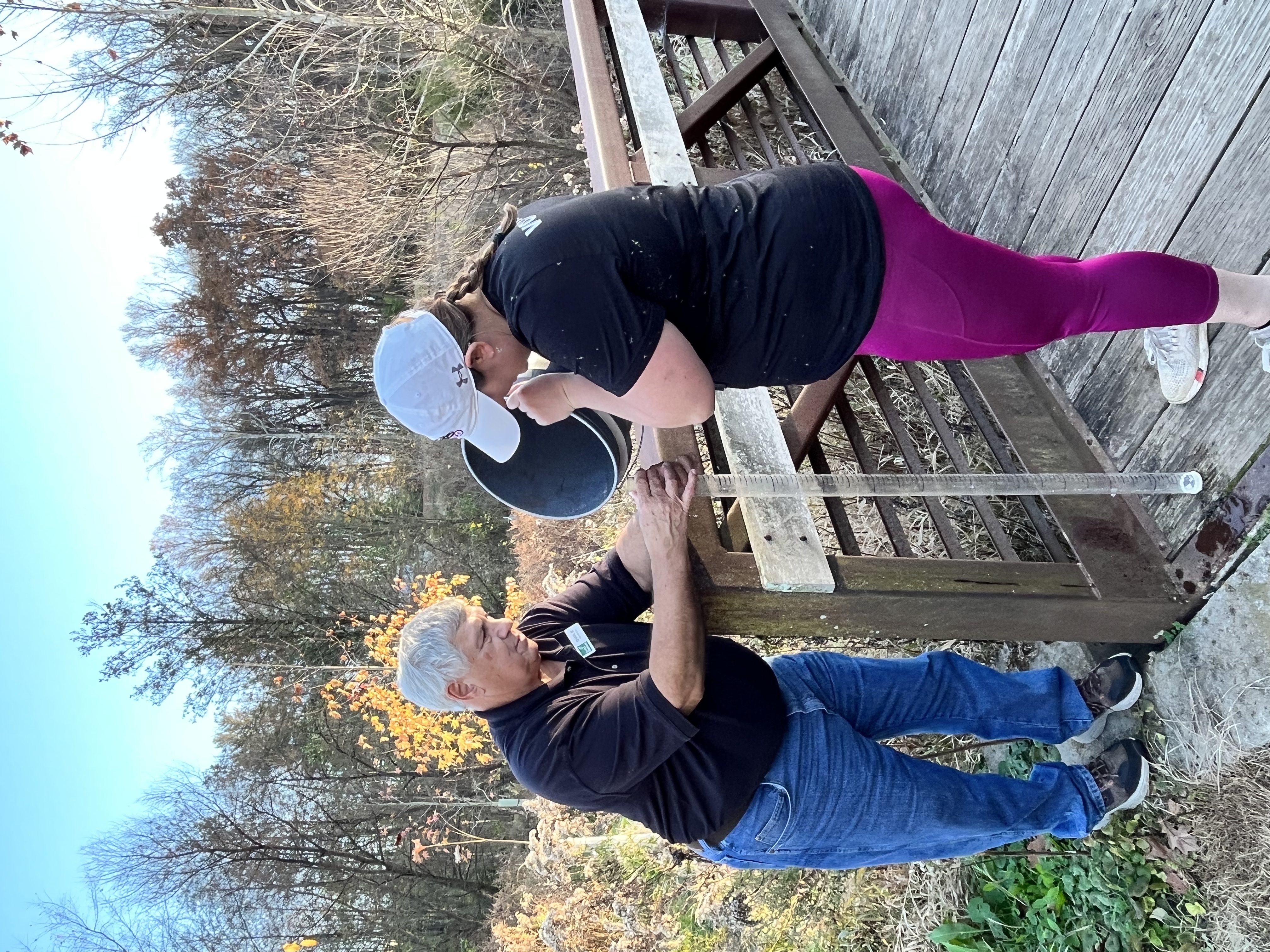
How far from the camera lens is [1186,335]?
1.99 meters

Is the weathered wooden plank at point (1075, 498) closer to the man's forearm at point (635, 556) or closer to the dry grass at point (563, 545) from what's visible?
the man's forearm at point (635, 556)

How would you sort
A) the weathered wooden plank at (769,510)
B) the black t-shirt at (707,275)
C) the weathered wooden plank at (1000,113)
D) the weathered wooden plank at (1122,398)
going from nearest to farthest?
the black t-shirt at (707,275), the weathered wooden plank at (769,510), the weathered wooden plank at (1122,398), the weathered wooden plank at (1000,113)

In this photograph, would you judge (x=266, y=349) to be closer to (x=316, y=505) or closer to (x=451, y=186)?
(x=316, y=505)

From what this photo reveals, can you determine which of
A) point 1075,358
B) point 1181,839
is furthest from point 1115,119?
point 1181,839

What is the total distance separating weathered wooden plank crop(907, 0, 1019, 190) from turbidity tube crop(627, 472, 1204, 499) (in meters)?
1.23

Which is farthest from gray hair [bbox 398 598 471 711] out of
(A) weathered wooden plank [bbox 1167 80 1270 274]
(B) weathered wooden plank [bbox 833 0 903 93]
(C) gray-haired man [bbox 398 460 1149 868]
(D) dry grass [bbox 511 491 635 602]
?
(D) dry grass [bbox 511 491 635 602]

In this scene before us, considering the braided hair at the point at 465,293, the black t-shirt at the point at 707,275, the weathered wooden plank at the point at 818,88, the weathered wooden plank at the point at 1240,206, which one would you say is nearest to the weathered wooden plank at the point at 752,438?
the black t-shirt at the point at 707,275

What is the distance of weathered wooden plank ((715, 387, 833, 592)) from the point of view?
2066mm

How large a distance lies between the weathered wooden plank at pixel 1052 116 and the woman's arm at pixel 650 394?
163 cm

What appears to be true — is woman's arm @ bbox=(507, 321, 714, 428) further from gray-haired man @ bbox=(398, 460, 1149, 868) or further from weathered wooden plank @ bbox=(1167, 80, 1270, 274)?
weathered wooden plank @ bbox=(1167, 80, 1270, 274)

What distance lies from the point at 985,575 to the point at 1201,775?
798 mm

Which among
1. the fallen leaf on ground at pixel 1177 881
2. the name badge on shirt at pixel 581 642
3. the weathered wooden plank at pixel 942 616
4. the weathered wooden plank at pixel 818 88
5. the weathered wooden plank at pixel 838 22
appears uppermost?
the weathered wooden plank at pixel 838 22

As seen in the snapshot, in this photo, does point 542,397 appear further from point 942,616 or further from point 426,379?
point 942,616

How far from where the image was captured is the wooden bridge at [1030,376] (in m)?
1.99
